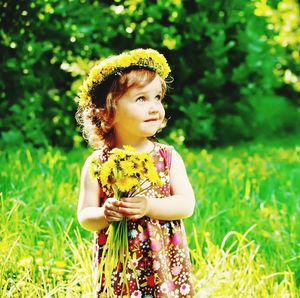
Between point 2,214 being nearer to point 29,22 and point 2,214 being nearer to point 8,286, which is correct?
point 8,286

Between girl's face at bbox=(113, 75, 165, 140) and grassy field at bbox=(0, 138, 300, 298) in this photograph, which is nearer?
girl's face at bbox=(113, 75, 165, 140)

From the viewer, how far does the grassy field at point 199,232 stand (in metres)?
3.33

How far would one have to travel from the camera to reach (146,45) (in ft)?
20.2

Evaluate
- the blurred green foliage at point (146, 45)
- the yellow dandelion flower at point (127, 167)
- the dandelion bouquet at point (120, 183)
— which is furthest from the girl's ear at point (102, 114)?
the blurred green foliage at point (146, 45)

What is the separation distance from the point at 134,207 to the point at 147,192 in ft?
0.69

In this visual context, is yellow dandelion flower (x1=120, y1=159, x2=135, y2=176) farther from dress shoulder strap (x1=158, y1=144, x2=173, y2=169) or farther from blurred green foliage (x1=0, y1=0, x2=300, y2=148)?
blurred green foliage (x1=0, y1=0, x2=300, y2=148)

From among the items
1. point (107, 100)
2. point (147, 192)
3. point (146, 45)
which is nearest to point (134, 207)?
point (147, 192)

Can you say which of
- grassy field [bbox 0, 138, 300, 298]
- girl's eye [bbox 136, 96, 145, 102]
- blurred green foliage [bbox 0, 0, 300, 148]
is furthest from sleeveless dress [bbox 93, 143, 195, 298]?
blurred green foliage [bbox 0, 0, 300, 148]

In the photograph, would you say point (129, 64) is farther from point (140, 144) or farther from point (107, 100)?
point (140, 144)

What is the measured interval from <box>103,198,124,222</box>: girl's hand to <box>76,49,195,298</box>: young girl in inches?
3.0

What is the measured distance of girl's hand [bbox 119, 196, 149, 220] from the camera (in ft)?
8.21

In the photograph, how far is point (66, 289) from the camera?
134 inches

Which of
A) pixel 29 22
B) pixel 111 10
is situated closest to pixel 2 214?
pixel 29 22

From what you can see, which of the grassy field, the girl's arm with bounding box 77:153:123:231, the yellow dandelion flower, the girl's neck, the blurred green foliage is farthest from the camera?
the blurred green foliage
